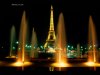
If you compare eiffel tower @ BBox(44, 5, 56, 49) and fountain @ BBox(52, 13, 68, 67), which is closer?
fountain @ BBox(52, 13, 68, 67)

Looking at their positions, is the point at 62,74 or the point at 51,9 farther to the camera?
the point at 51,9

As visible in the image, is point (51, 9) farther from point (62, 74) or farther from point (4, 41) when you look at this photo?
point (62, 74)

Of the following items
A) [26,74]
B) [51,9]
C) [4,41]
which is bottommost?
[26,74]

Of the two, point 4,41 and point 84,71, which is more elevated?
point 4,41

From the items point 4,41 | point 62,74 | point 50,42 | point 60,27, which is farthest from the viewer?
point 50,42

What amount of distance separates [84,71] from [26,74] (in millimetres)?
2834

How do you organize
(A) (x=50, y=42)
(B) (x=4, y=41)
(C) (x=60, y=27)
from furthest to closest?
(A) (x=50, y=42)
(B) (x=4, y=41)
(C) (x=60, y=27)

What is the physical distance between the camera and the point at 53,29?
55594 millimetres

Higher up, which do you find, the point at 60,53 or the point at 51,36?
the point at 51,36

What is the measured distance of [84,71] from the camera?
12.4m

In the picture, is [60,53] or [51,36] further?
[51,36]

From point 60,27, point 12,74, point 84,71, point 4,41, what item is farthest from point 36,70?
point 4,41

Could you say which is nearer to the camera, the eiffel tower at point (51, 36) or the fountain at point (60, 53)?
the fountain at point (60, 53)

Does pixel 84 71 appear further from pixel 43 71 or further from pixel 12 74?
pixel 12 74
